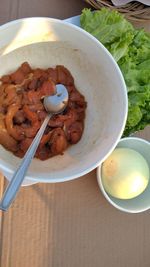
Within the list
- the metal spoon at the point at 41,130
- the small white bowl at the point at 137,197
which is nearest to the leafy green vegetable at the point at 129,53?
the small white bowl at the point at 137,197

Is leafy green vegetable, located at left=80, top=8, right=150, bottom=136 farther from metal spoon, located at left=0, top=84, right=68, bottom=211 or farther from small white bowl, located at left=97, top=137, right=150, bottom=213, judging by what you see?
metal spoon, located at left=0, top=84, right=68, bottom=211

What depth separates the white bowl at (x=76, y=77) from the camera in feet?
2.09

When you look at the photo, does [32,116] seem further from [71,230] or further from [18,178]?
[71,230]

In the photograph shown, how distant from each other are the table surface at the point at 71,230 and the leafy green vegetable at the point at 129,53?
0.16 metres

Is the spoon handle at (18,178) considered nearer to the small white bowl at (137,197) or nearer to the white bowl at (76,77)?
the white bowl at (76,77)

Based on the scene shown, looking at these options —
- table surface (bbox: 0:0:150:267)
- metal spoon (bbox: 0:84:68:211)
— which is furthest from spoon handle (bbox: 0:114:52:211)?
table surface (bbox: 0:0:150:267)

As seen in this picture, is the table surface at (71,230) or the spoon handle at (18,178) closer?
the spoon handle at (18,178)

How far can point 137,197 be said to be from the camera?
0.79 m

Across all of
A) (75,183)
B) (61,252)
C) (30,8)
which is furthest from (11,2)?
(61,252)

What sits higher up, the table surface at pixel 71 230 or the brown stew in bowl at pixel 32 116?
the brown stew in bowl at pixel 32 116

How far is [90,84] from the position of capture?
2.47ft

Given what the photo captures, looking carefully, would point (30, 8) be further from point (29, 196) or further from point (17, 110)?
point (29, 196)

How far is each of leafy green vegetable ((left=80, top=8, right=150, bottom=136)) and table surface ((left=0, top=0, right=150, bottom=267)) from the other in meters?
0.16

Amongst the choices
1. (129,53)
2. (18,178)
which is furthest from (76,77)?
(18,178)
